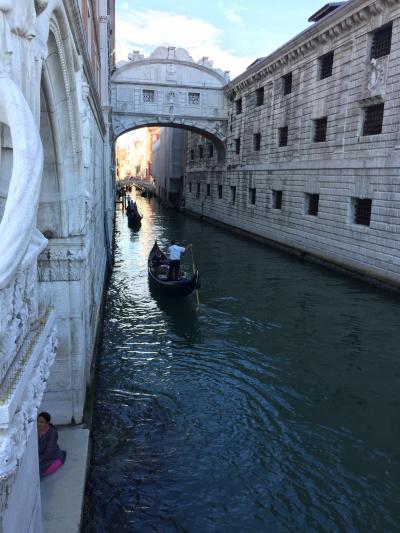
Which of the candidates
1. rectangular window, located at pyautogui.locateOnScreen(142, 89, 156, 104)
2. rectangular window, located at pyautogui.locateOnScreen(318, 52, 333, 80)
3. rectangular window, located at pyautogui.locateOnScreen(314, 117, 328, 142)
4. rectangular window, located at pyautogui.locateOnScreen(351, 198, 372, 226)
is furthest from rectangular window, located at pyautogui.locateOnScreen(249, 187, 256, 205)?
rectangular window, located at pyautogui.locateOnScreen(351, 198, 372, 226)

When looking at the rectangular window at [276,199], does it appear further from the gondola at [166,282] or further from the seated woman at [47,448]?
the seated woman at [47,448]

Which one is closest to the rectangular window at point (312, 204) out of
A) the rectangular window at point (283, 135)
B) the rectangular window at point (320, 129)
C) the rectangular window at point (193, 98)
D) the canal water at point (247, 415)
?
the rectangular window at point (320, 129)

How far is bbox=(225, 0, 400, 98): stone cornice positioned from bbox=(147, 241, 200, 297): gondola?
8.06 meters

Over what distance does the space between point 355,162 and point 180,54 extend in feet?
42.1

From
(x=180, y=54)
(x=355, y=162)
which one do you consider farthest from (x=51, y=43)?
(x=180, y=54)

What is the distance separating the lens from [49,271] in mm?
4215

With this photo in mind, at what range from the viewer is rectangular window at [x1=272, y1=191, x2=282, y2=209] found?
56.0 ft

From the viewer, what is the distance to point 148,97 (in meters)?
21.5

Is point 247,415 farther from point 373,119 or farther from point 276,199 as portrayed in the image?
point 276,199

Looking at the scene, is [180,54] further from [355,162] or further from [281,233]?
[355,162]

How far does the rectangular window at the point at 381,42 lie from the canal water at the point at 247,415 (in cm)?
615

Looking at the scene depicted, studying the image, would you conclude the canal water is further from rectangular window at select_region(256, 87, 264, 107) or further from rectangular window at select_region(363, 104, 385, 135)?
rectangular window at select_region(256, 87, 264, 107)

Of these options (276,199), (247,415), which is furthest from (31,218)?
(276,199)

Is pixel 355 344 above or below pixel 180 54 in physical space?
below
